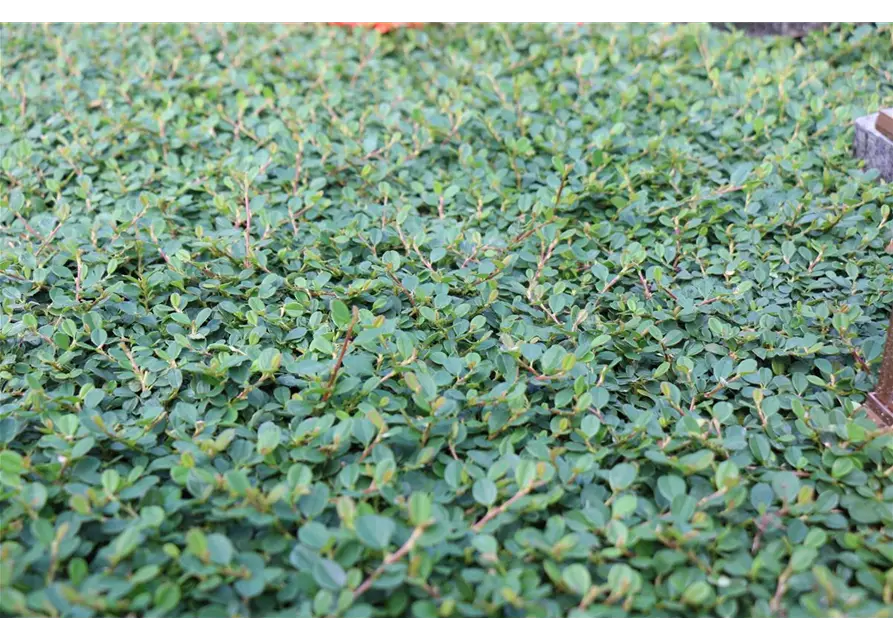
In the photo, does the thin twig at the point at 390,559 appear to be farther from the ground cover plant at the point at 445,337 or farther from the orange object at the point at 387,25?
the orange object at the point at 387,25

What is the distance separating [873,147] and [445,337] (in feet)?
4.49

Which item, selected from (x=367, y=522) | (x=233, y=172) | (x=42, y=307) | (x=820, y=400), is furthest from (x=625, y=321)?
(x=42, y=307)

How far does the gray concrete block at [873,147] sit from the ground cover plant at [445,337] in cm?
5

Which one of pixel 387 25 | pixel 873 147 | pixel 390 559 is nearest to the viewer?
pixel 390 559

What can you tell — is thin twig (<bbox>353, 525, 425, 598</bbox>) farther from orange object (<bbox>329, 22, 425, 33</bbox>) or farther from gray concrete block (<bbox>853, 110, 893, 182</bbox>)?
orange object (<bbox>329, 22, 425, 33</bbox>)

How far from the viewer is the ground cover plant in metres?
1.21

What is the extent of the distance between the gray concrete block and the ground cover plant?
0.05 meters

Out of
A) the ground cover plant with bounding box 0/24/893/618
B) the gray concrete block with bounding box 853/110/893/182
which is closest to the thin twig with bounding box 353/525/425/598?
the ground cover plant with bounding box 0/24/893/618

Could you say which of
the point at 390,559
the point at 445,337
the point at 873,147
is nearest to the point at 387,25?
the point at 873,147

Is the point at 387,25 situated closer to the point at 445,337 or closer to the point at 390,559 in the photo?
the point at 445,337

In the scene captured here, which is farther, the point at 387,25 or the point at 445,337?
the point at 387,25

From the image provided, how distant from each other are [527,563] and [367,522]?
0.25 metres

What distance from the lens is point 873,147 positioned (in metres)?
2.23

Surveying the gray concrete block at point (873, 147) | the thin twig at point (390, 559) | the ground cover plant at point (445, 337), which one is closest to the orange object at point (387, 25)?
the ground cover plant at point (445, 337)
